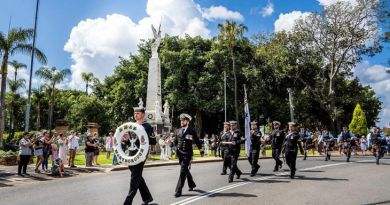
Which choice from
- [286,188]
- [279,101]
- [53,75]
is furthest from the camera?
[53,75]

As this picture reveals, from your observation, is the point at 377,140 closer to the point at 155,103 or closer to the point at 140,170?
the point at 140,170

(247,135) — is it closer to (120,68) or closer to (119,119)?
(119,119)

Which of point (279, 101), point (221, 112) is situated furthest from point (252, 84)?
point (221, 112)

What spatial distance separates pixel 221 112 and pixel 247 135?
114ft

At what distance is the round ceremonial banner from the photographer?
5672 millimetres

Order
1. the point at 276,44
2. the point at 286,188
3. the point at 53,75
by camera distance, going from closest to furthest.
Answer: the point at 286,188 → the point at 276,44 → the point at 53,75

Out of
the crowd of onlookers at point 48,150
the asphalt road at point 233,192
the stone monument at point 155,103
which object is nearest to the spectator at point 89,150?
the crowd of onlookers at point 48,150

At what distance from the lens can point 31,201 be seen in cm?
730

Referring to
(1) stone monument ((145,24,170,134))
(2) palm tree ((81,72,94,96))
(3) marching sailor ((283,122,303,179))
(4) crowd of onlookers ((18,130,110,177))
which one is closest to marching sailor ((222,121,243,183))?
(3) marching sailor ((283,122,303,179))

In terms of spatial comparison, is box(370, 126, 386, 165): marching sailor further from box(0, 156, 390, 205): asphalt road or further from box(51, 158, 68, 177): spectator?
box(51, 158, 68, 177): spectator

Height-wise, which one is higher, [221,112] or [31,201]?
[221,112]

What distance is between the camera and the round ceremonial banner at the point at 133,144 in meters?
5.67

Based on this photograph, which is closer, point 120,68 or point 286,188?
point 286,188

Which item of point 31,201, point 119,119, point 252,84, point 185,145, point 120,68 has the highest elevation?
point 120,68
